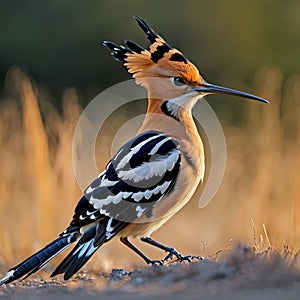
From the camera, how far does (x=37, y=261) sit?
455cm

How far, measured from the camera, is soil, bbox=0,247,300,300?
3.56 metres

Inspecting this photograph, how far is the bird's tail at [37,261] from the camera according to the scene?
4.52 metres

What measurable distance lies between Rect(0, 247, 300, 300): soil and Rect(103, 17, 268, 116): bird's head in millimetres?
1300

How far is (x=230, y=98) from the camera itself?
1438 centimetres

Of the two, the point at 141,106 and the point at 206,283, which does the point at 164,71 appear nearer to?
the point at 206,283

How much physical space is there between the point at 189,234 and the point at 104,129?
7.44 ft

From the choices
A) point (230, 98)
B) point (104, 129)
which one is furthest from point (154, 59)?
point (230, 98)

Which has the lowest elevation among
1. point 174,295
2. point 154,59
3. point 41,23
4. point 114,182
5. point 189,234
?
point 189,234

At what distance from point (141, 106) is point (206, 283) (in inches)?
381

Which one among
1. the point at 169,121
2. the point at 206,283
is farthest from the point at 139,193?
the point at 206,283

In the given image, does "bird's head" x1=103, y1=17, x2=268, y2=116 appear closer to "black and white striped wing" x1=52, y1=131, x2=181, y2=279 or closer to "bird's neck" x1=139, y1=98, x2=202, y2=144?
"bird's neck" x1=139, y1=98, x2=202, y2=144

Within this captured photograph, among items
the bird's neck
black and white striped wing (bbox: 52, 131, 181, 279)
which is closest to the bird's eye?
the bird's neck

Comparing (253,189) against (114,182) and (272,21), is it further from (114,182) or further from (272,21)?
(272,21)

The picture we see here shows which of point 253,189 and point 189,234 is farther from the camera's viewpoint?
point 189,234
